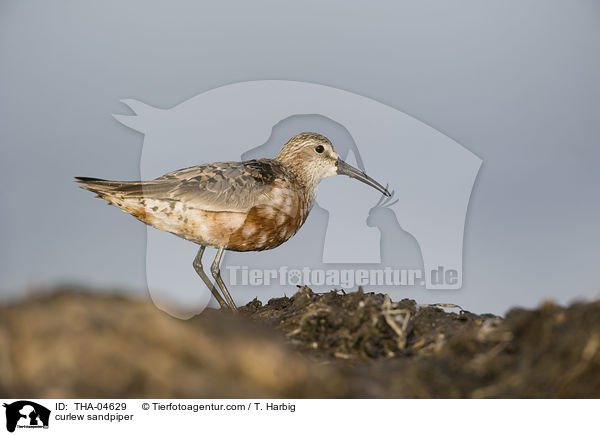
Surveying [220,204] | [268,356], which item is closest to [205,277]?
[220,204]

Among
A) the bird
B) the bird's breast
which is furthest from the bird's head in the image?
the bird's breast

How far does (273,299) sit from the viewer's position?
4.80m

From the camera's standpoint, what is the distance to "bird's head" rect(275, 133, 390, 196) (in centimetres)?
529

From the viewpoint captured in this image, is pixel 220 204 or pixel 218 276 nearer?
pixel 220 204

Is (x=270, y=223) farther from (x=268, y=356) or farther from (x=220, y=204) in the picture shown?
(x=268, y=356)

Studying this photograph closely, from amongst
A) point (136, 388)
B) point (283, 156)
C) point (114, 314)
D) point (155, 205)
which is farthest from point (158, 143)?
point (136, 388)

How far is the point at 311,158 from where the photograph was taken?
532 cm

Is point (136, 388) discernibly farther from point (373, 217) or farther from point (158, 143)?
point (373, 217)

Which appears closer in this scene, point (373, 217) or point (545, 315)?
point (545, 315)

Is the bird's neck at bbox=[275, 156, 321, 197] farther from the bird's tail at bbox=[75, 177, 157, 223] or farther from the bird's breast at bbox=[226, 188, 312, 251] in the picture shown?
the bird's tail at bbox=[75, 177, 157, 223]

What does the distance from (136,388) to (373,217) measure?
11.7 feet
